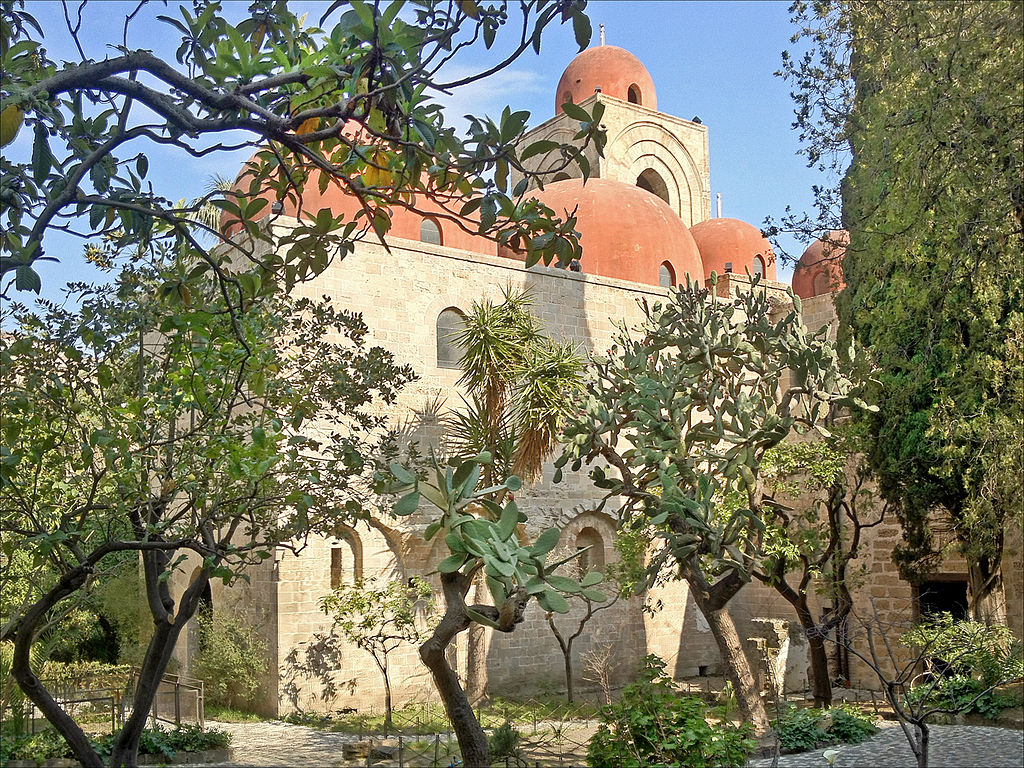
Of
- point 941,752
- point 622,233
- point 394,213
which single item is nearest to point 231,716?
point 394,213

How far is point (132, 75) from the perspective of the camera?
2.98 m

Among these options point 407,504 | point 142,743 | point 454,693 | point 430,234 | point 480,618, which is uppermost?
point 430,234

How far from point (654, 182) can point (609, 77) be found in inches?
111

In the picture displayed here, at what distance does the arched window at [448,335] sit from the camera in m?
15.0

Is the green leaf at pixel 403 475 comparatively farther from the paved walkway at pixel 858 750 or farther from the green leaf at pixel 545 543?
the paved walkway at pixel 858 750

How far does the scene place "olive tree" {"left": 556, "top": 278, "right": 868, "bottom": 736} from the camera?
29.6 feet

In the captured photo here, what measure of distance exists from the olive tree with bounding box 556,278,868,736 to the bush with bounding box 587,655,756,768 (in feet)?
4.25

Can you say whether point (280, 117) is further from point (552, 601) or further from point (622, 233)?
point (622, 233)

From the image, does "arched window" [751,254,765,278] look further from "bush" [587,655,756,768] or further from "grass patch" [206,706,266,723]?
"bush" [587,655,756,768]

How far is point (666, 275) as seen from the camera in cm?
1869

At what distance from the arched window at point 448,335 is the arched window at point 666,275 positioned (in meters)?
4.93

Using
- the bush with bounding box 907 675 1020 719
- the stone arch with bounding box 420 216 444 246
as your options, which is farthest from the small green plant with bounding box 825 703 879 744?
the stone arch with bounding box 420 216 444 246

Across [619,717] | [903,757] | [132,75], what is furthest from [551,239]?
[903,757]

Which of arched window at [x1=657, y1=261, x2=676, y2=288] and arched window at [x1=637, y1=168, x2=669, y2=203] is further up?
arched window at [x1=637, y1=168, x2=669, y2=203]
